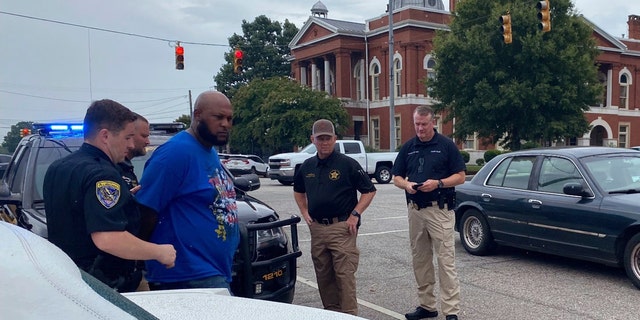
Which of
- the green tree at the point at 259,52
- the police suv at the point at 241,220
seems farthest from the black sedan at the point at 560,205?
the green tree at the point at 259,52

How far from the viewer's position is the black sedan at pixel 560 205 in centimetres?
604

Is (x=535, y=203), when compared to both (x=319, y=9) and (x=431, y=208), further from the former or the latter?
(x=319, y=9)

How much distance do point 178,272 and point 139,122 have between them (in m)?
0.98

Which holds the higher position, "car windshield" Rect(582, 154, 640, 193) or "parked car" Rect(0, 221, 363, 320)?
"parked car" Rect(0, 221, 363, 320)

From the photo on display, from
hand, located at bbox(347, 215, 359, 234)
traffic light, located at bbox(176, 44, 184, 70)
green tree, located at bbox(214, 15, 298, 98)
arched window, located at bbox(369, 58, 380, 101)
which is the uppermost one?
green tree, located at bbox(214, 15, 298, 98)

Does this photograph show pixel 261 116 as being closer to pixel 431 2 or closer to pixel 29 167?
pixel 431 2

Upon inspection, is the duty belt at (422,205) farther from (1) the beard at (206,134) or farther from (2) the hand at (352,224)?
(1) the beard at (206,134)

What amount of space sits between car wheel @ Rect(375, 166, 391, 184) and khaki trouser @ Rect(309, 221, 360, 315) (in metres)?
19.3

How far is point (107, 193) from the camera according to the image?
8.50 ft

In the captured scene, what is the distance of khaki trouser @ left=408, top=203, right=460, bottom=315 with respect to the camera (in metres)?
4.85

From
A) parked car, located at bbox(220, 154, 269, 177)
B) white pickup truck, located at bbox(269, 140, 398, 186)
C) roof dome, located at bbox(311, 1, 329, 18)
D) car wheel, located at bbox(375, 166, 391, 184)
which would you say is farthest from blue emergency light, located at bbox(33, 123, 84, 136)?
roof dome, located at bbox(311, 1, 329, 18)

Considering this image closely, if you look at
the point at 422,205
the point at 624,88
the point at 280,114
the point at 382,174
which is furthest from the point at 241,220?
the point at 624,88

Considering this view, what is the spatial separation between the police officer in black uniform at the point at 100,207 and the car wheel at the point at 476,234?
18.5 feet

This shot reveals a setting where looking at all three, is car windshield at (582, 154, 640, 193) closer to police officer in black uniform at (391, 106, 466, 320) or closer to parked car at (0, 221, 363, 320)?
police officer in black uniform at (391, 106, 466, 320)
